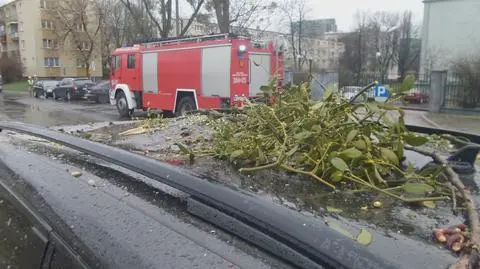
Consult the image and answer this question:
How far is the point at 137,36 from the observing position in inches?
1527

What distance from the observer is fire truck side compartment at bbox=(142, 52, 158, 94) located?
672 inches

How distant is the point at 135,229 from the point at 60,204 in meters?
0.38

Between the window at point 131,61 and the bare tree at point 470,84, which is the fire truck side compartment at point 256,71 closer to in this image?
the window at point 131,61

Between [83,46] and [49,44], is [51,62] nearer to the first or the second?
[49,44]

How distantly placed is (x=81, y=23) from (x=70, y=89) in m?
20.4

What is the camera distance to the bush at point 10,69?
6044cm

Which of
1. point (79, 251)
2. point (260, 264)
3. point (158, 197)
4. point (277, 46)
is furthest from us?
point (277, 46)

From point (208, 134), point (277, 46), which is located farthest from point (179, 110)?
point (208, 134)

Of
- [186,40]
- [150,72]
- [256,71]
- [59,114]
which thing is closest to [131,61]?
[150,72]

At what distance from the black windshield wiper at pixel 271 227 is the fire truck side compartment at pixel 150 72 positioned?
16.2 m

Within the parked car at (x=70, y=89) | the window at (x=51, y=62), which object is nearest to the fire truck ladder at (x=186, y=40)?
the parked car at (x=70, y=89)

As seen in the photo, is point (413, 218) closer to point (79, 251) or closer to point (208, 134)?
point (79, 251)

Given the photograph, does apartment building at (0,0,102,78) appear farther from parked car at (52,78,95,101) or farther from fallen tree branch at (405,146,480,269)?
fallen tree branch at (405,146,480,269)

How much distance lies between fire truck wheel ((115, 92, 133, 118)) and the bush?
1951 inches
